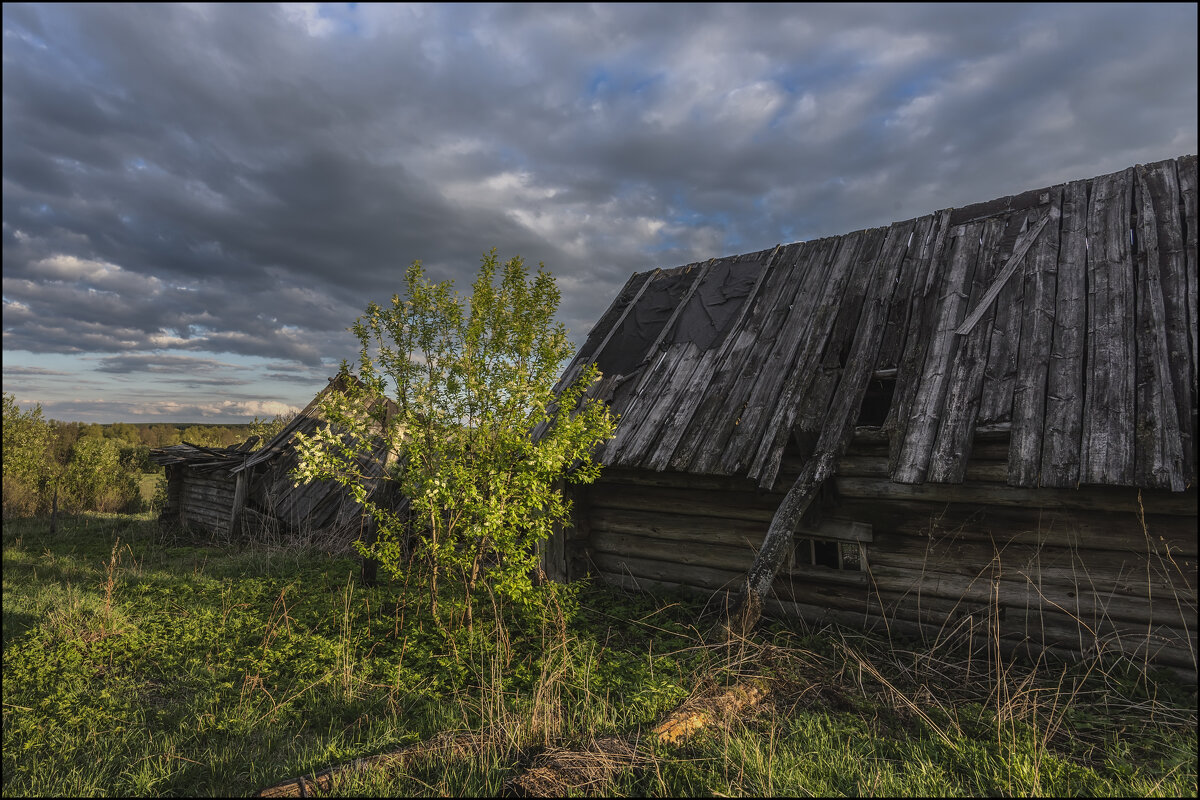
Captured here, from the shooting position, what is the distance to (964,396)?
6.15m

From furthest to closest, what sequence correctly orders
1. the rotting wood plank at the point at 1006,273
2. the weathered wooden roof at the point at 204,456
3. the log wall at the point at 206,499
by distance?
the weathered wooden roof at the point at 204,456
the log wall at the point at 206,499
the rotting wood plank at the point at 1006,273

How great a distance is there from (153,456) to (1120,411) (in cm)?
2299

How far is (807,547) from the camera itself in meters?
7.24

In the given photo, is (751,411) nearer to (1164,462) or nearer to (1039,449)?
(1039,449)

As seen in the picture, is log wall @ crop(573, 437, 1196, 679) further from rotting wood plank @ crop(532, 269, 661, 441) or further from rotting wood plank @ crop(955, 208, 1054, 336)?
rotting wood plank @ crop(532, 269, 661, 441)

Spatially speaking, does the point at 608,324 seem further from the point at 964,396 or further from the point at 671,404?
the point at 964,396

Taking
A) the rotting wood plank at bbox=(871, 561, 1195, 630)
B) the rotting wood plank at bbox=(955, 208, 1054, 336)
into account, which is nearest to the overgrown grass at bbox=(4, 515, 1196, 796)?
the rotting wood plank at bbox=(871, 561, 1195, 630)

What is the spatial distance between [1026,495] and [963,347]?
1763mm

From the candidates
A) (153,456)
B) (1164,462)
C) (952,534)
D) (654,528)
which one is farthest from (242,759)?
(153,456)

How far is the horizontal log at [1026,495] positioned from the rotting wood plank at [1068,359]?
1.64ft

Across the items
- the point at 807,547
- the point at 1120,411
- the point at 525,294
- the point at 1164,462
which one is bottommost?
the point at 807,547

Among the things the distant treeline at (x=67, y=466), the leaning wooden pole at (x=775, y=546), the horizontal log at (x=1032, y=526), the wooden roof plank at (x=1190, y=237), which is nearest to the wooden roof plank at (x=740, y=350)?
the leaning wooden pole at (x=775, y=546)

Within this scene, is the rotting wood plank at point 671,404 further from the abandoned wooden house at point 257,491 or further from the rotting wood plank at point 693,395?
the abandoned wooden house at point 257,491

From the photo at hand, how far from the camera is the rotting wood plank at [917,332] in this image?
20.3 feet
